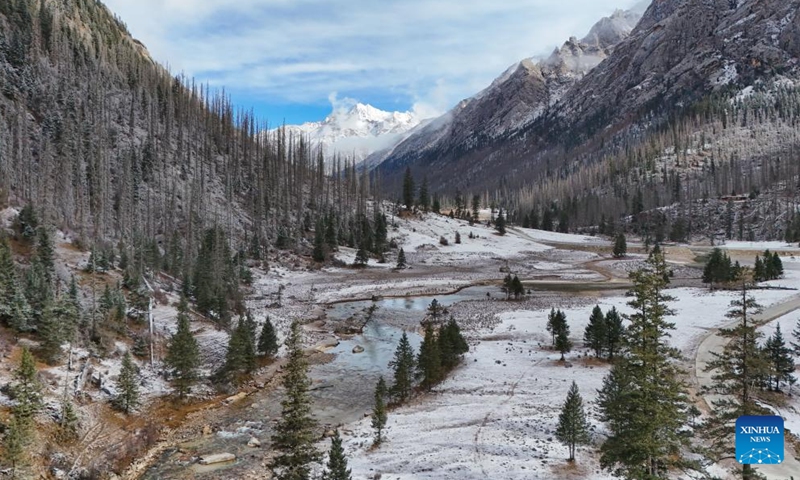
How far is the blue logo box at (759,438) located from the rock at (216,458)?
21.6 m

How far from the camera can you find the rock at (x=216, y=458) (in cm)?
2389

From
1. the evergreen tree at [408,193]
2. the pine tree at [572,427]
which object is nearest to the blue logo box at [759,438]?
the pine tree at [572,427]

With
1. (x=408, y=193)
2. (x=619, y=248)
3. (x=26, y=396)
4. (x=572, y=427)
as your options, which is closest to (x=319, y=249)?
(x=408, y=193)

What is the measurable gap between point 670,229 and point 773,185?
3565 centimetres

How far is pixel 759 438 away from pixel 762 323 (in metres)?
14.7

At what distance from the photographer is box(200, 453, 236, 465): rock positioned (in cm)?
2389

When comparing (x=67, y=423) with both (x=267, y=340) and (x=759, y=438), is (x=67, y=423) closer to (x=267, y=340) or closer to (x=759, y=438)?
(x=267, y=340)

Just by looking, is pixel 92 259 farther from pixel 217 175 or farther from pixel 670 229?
pixel 670 229

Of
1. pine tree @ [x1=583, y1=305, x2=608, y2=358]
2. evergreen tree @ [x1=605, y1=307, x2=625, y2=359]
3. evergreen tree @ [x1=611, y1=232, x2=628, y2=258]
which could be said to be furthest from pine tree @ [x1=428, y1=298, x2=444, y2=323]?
evergreen tree @ [x1=611, y1=232, x2=628, y2=258]

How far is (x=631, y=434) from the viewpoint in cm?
1702

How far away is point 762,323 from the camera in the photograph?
68.0 feet

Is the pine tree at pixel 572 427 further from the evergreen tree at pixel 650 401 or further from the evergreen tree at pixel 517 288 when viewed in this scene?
the evergreen tree at pixel 517 288

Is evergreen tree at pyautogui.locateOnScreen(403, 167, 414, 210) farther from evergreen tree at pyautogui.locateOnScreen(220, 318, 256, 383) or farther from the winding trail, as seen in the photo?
evergreen tree at pyautogui.locateOnScreen(220, 318, 256, 383)

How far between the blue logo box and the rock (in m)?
21.6
